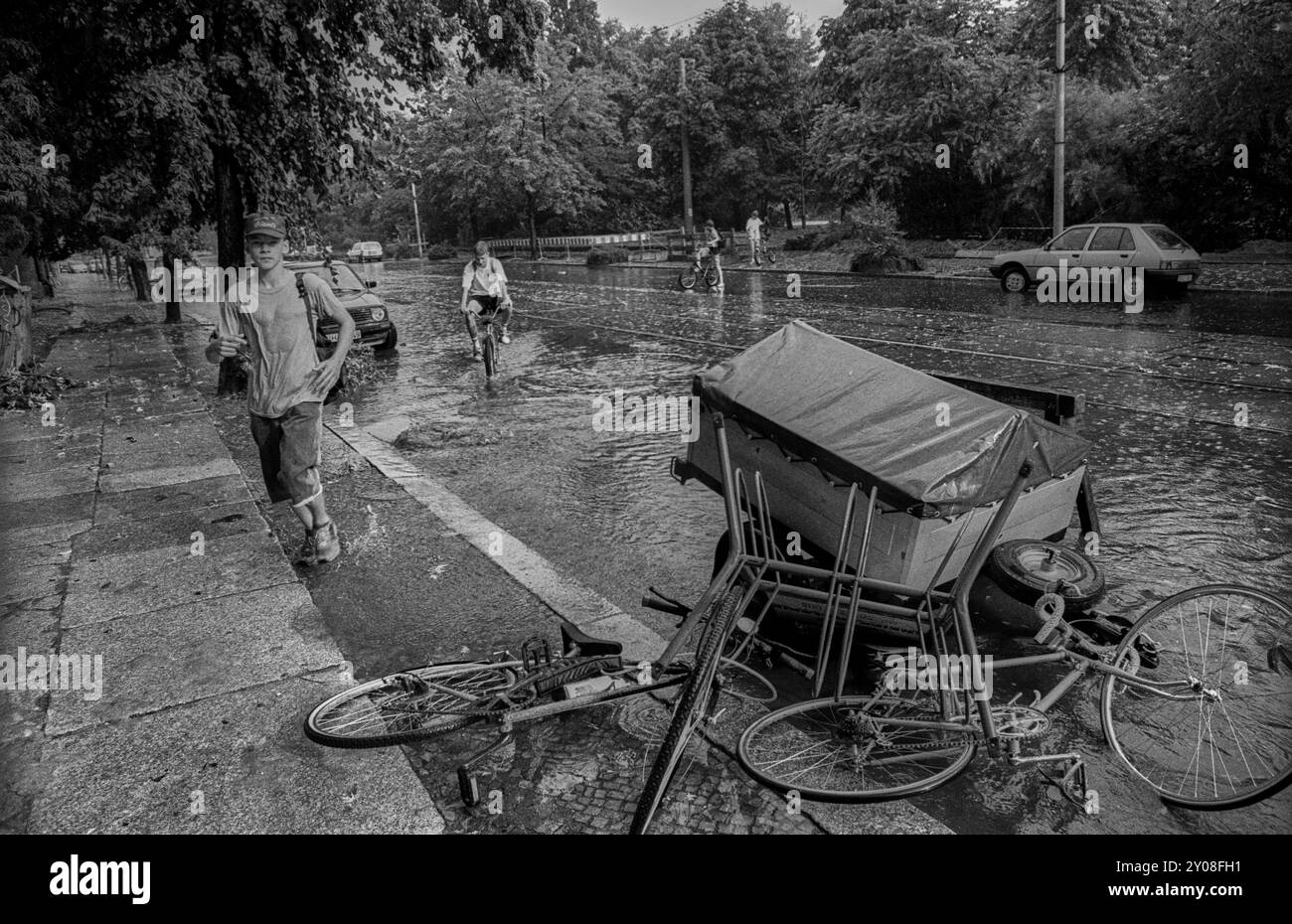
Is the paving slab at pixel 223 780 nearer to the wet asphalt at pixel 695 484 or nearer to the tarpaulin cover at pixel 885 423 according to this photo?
the wet asphalt at pixel 695 484

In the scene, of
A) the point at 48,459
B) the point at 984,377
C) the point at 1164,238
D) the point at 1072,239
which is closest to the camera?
the point at 48,459

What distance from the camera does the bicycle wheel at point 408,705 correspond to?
11.4ft

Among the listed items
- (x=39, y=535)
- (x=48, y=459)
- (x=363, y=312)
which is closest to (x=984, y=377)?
(x=39, y=535)

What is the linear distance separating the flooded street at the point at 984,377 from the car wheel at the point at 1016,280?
173 centimetres

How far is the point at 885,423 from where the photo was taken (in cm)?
391

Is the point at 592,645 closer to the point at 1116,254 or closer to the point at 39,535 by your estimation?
the point at 39,535

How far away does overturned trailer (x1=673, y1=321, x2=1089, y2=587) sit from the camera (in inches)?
145

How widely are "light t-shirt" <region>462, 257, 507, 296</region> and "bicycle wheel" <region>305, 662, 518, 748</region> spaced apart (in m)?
9.66

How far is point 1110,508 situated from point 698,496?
2.91 metres

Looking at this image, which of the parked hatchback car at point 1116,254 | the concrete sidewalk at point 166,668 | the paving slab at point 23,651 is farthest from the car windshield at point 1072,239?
the paving slab at point 23,651

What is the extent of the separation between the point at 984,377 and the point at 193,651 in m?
9.30
